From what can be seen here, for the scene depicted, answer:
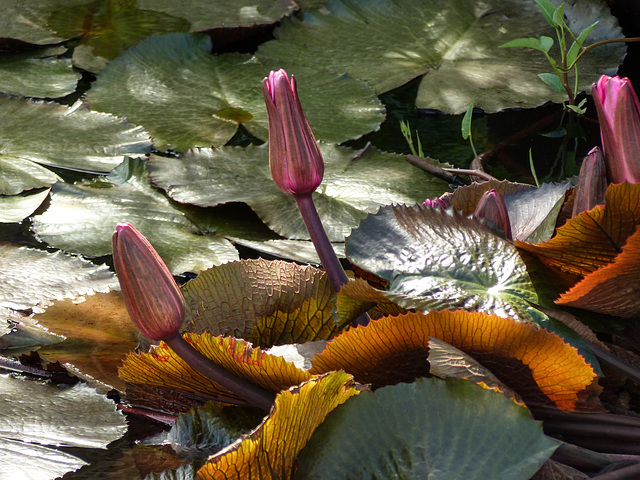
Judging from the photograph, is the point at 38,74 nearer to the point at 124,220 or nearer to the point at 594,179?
the point at 124,220

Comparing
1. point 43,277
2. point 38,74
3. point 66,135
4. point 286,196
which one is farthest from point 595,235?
point 38,74

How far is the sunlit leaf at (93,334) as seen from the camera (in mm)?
765

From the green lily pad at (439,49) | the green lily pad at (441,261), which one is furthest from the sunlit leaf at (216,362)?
the green lily pad at (439,49)

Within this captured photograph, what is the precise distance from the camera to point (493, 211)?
68 cm

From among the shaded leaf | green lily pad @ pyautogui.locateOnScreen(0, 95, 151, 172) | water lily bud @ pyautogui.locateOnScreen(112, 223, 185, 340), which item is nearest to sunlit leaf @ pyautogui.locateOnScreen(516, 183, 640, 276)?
water lily bud @ pyautogui.locateOnScreen(112, 223, 185, 340)

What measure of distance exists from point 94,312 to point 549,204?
21.8 inches

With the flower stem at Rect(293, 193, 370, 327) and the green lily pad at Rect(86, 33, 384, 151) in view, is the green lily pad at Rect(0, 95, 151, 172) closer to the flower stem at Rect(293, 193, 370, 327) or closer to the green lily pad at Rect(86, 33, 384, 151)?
the green lily pad at Rect(86, 33, 384, 151)

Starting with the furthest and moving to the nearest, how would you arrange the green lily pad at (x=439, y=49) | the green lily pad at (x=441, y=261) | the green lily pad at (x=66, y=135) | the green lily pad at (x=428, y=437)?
the green lily pad at (x=439, y=49), the green lily pad at (x=66, y=135), the green lily pad at (x=441, y=261), the green lily pad at (x=428, y=437)

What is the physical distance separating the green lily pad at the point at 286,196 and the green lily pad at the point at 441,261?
0.33 meters

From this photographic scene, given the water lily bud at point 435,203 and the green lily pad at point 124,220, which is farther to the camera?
the green lily pad at point 124,220

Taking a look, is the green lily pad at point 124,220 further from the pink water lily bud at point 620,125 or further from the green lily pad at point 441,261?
the pink water lily bud at point 620,125

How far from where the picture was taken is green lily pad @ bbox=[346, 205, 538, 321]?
59 centimetres

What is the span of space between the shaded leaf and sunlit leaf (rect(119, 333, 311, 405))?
0.92 feet

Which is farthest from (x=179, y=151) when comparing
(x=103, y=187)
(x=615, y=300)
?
(x=615, y=300)
